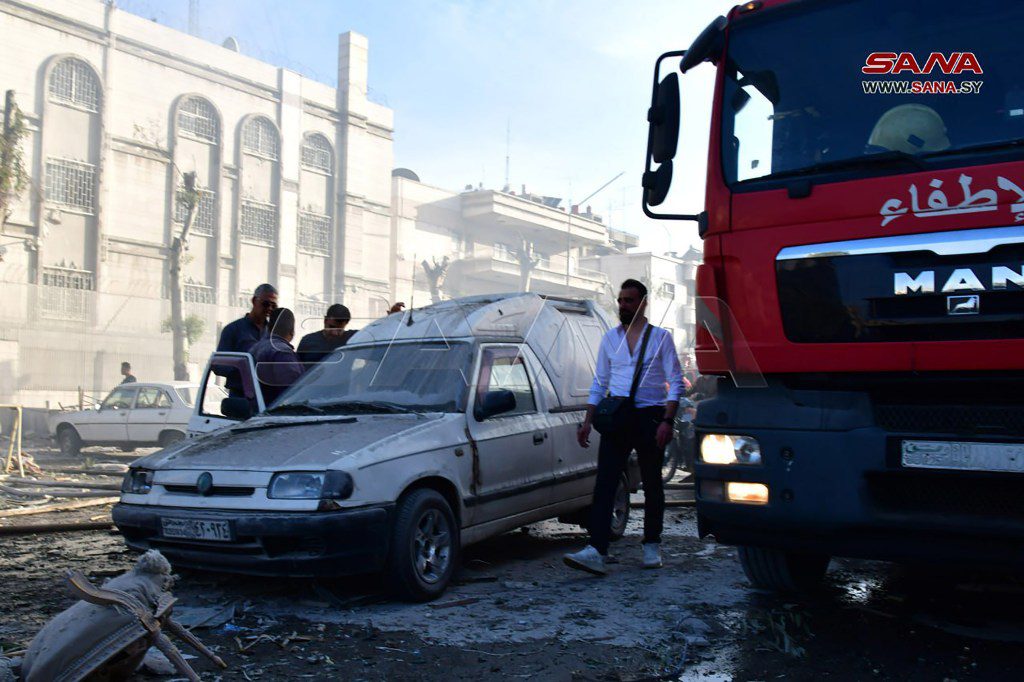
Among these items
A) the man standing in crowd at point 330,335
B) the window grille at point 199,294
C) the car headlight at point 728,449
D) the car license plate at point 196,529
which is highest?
the window grille at point 199,294

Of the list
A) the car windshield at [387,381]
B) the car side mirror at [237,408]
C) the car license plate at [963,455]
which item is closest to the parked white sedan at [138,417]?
the car side mirror at [237,408]

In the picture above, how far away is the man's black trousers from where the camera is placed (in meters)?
5.79

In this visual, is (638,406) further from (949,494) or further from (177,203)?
(177,203)

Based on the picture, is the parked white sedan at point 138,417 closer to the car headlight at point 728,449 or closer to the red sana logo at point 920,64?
the car headlight at point 728,449

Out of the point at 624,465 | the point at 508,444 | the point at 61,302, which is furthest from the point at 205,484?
the point at 61,302

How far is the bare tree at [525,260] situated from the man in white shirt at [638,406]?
50.7 m

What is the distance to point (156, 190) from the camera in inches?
1642

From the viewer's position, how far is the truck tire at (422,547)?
4945 mm

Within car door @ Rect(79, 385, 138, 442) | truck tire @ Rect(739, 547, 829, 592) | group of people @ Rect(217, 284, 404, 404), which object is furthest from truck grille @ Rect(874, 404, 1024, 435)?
car door @ Rect(79, 385, 138, 442)

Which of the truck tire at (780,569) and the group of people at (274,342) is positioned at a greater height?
the group of people at (274,342)

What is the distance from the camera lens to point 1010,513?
3.56 metres

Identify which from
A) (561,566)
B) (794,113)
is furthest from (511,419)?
(794,113)

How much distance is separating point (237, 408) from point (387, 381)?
3.70 feet

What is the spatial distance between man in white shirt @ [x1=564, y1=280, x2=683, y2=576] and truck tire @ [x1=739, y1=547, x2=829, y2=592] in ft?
3.06
